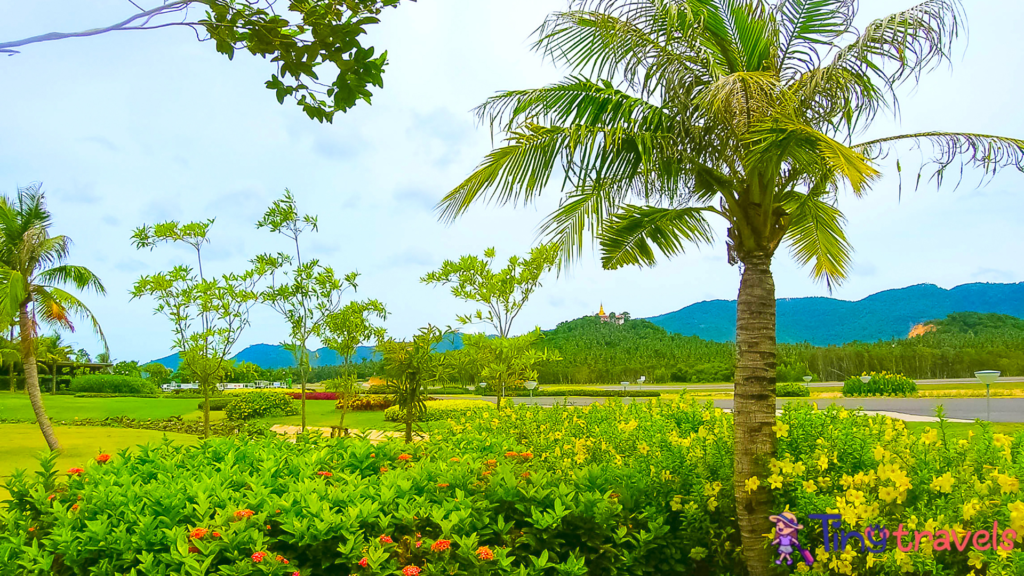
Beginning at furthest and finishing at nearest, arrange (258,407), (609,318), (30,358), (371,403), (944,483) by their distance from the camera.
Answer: (609,318)
(371,403)
(258,407)
(30,358)
(944,483)

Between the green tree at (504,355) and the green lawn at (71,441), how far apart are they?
4.54 m

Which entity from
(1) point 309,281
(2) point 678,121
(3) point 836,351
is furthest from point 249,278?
(3) point 836,351

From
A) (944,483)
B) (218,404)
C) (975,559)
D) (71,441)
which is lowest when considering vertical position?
(71,441)

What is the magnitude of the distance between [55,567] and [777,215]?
15.2ft

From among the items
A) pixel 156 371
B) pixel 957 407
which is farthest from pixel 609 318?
pixel 957 407

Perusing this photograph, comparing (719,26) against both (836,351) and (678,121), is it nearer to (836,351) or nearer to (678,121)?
(678,121)

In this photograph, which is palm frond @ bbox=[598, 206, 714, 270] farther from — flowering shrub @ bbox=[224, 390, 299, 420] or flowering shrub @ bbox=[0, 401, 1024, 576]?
flowering shrub @ bbox=[224, 390, 299, 420]

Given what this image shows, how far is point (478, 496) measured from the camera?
3.61 metres

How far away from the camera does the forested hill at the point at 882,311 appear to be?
83.9m

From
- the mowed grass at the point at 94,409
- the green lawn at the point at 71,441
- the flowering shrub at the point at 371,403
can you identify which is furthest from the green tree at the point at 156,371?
the flowering shrub at the point at 371,403

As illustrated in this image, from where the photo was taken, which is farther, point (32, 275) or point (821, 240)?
point (32, 275)

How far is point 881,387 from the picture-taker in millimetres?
18859

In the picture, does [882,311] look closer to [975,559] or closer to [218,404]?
[218,404]

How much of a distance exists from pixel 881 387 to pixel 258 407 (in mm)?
18494
